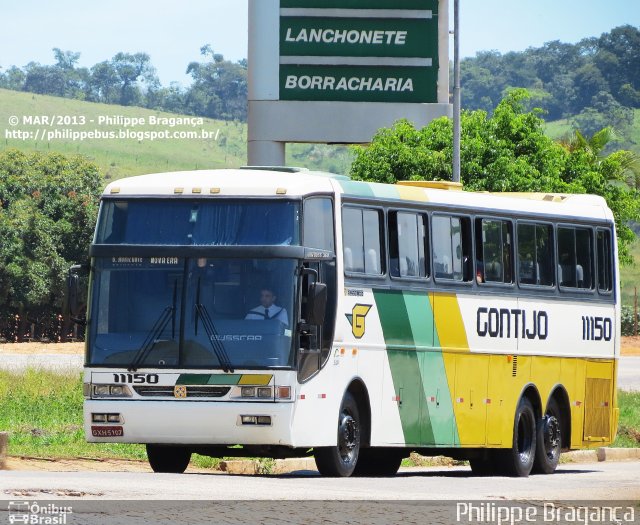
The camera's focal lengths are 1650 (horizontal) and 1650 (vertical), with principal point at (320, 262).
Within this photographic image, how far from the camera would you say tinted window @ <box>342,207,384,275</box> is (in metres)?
18.5

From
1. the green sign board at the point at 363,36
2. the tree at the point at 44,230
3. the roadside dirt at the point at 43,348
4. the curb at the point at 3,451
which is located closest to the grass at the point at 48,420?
the curb at the point at 3,451

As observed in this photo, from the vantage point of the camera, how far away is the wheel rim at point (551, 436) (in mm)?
22942

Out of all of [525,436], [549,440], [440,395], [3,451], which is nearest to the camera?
[3,451]

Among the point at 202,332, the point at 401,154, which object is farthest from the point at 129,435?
the point at 401,154

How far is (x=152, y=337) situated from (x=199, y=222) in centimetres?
139

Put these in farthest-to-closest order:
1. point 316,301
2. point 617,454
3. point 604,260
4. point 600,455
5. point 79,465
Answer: point 617,454 < point 600,455 < point 604,260 < point 79,465 < point 316,301

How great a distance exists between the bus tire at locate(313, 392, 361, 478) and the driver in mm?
1442

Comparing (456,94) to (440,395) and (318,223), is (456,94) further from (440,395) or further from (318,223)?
(318,223)

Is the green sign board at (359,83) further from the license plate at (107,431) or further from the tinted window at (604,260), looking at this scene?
the license plate at (107,431)

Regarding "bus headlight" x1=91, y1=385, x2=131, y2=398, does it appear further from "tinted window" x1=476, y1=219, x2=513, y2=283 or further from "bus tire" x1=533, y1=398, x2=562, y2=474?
"bus tire" x1=533, y1=398, x2=562, y2=474

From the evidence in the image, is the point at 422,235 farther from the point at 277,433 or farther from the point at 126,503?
the point at 126,503

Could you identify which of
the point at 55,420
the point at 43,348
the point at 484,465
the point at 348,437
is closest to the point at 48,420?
the point at 55,420

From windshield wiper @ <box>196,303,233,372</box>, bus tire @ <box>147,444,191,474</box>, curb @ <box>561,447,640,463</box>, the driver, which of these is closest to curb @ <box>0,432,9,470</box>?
bus tire @ <box>147,444,191,474</box>

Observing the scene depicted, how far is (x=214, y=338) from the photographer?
17.4 meters
